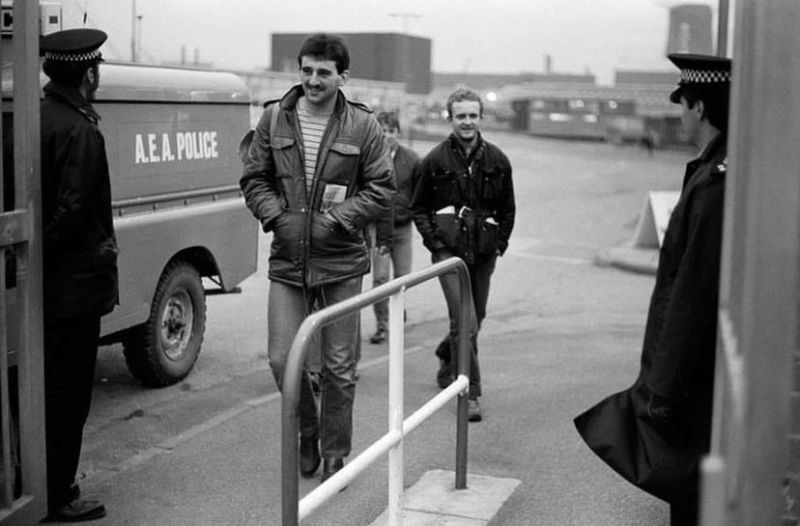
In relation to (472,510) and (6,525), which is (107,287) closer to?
(6,525)

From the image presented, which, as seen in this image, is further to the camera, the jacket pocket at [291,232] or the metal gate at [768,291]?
the jacket pocket at [291,232]

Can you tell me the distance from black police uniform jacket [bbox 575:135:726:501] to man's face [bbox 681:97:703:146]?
0.10 meters

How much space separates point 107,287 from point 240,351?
13.4ft

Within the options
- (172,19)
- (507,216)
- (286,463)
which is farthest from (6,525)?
(172,19)

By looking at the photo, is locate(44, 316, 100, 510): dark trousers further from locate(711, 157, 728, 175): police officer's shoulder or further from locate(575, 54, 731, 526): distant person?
locate(711, 157, 728, 175): police officer's shoulder

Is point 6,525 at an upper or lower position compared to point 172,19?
lower

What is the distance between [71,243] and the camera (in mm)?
4836

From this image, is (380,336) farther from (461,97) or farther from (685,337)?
(685,337)

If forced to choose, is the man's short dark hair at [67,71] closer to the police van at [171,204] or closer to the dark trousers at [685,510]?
the police van at [171,204]

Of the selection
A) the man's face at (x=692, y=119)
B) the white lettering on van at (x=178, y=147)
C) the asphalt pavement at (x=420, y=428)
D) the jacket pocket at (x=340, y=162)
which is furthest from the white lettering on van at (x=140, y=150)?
the man's face at (x=692, y=119)

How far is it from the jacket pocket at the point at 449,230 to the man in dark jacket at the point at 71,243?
2328mm

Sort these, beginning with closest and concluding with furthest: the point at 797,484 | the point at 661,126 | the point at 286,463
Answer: the point at 797,484 → the point at 286,463 → the point at 661,126

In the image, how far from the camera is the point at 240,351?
902 centimetres

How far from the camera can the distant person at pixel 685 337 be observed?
384 cm
